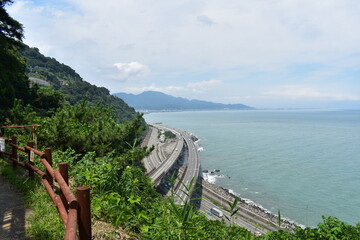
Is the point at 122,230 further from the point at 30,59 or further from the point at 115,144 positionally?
the point at 30,59

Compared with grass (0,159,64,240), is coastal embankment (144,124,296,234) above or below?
below

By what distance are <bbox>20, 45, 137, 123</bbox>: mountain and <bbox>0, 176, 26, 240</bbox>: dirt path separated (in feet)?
191

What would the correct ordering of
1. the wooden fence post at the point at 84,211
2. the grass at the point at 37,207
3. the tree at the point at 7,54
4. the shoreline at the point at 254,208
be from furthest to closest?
A: the shoreline at the point at 254,208, the tree at the point at 7,54, the grass at the point at 37,207, the wooden fence post at the point at 84,211

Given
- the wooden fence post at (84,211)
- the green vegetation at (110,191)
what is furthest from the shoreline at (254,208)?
the wooden fence post at (84,211)

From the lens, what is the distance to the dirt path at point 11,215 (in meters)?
2.72

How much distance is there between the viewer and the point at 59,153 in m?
6.34

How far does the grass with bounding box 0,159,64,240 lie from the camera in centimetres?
269

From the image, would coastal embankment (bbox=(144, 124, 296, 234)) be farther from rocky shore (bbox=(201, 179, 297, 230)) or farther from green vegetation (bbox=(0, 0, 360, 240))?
green vegetation (bbox=(0, 0, 360, 240))

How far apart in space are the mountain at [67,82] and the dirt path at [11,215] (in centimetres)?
5835

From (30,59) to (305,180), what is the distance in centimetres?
9051

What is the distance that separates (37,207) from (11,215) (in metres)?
0.33

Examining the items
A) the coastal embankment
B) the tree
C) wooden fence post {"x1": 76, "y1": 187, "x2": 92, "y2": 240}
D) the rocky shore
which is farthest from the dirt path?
the rocky shore

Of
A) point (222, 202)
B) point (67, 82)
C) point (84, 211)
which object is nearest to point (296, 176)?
point (222, 202)

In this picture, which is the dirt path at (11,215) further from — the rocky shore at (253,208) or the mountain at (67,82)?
the mountain at (67,82)
